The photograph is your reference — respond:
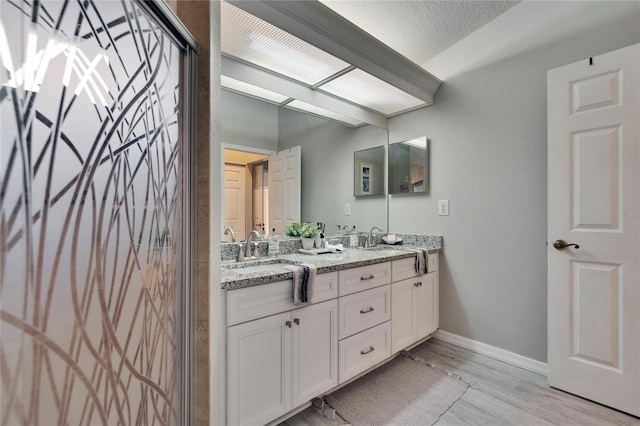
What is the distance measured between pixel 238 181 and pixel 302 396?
4.41 ft

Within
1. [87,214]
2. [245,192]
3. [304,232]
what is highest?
[245,192]

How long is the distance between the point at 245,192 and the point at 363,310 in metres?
1.12

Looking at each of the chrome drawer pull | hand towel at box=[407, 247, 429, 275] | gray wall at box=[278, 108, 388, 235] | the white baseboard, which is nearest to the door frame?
gray wall at box=[278, 108, 388, 235]

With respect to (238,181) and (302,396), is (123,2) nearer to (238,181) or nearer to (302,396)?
(238,181)

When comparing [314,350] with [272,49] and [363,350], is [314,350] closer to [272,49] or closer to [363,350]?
[363,350]

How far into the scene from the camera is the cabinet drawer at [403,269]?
2068mm

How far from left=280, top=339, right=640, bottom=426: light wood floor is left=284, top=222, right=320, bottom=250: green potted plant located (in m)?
1.08

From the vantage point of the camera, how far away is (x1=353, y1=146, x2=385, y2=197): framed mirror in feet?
9.02

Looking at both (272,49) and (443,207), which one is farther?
(443,207)

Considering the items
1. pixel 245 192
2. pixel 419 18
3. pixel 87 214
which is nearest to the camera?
pixel 87 214

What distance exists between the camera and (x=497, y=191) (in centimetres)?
222

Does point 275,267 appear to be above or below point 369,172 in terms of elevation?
below

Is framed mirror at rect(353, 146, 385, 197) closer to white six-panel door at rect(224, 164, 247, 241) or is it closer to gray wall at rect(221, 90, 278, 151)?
gray wall at rect(221, 90, 278, 151)

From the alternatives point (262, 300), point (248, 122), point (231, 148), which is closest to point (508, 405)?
point (262, 300)
